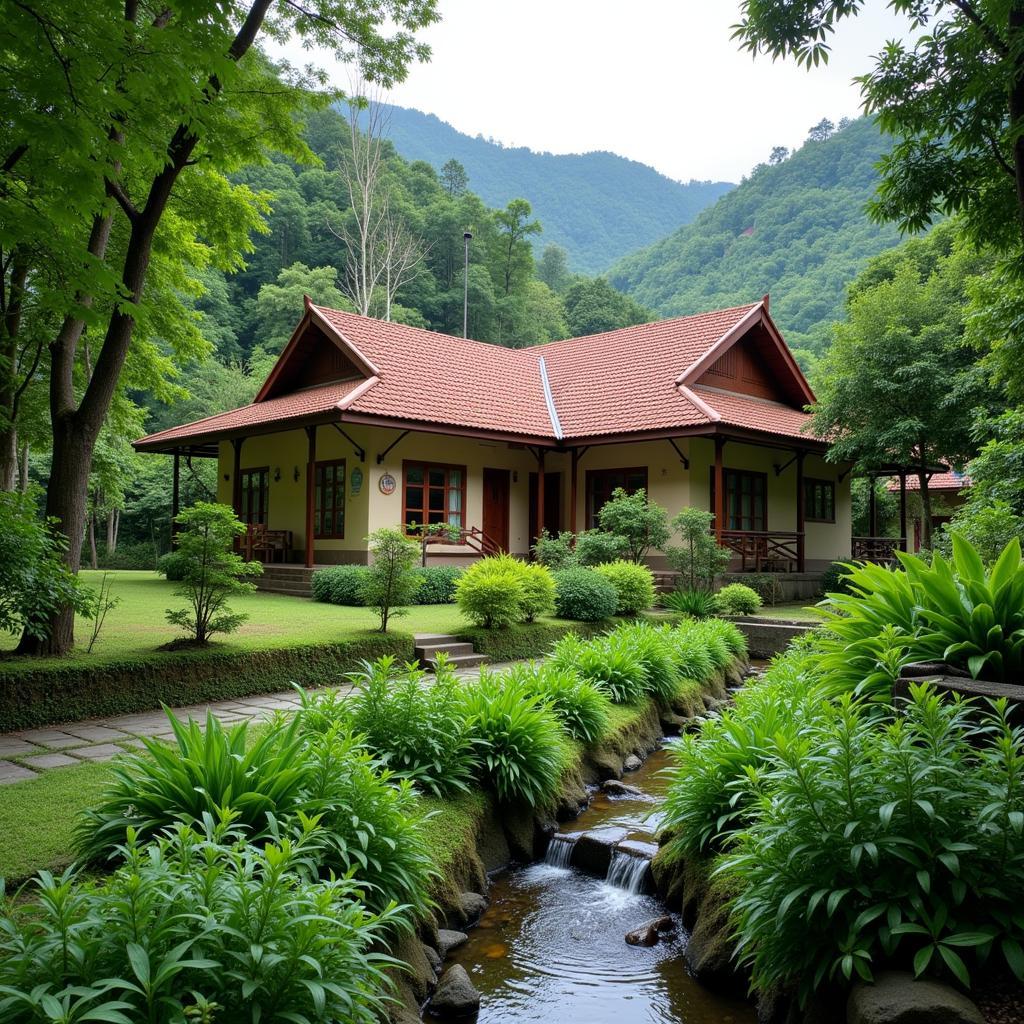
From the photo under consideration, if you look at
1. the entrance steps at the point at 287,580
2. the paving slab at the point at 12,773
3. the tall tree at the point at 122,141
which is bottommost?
the paving slab at the point at 12,773

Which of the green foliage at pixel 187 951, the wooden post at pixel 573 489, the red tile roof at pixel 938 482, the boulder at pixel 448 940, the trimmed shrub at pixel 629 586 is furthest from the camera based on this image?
the red tile roof at pixel 938 482

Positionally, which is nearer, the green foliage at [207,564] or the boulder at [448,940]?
the boulder at [448,940]

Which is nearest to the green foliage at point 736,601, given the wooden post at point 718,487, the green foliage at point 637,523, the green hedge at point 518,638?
the green foliage at point 637,523

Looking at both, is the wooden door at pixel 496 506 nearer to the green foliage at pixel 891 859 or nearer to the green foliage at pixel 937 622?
the green foliage at pixel 937 622

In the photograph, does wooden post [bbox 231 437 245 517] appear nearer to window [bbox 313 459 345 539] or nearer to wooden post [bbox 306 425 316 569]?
window [bbox 313 459 345 539]

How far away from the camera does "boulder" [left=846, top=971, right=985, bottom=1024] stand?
237cm

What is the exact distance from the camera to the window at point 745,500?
59.0 ft

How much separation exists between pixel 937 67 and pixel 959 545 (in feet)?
12.4

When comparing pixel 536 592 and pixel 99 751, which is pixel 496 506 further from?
pixel 99 751

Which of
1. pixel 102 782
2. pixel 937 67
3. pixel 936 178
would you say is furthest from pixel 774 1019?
pixel 937 67

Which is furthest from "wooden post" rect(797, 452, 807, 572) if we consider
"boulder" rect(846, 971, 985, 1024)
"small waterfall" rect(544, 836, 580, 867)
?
"boulder" rect(846, 971, 985, 1024)

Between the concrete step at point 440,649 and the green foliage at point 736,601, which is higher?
the green foliage at point 736,601

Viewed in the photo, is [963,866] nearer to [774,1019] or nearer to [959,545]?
[774,1019]

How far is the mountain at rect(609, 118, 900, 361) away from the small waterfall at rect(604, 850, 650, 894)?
3031cm
